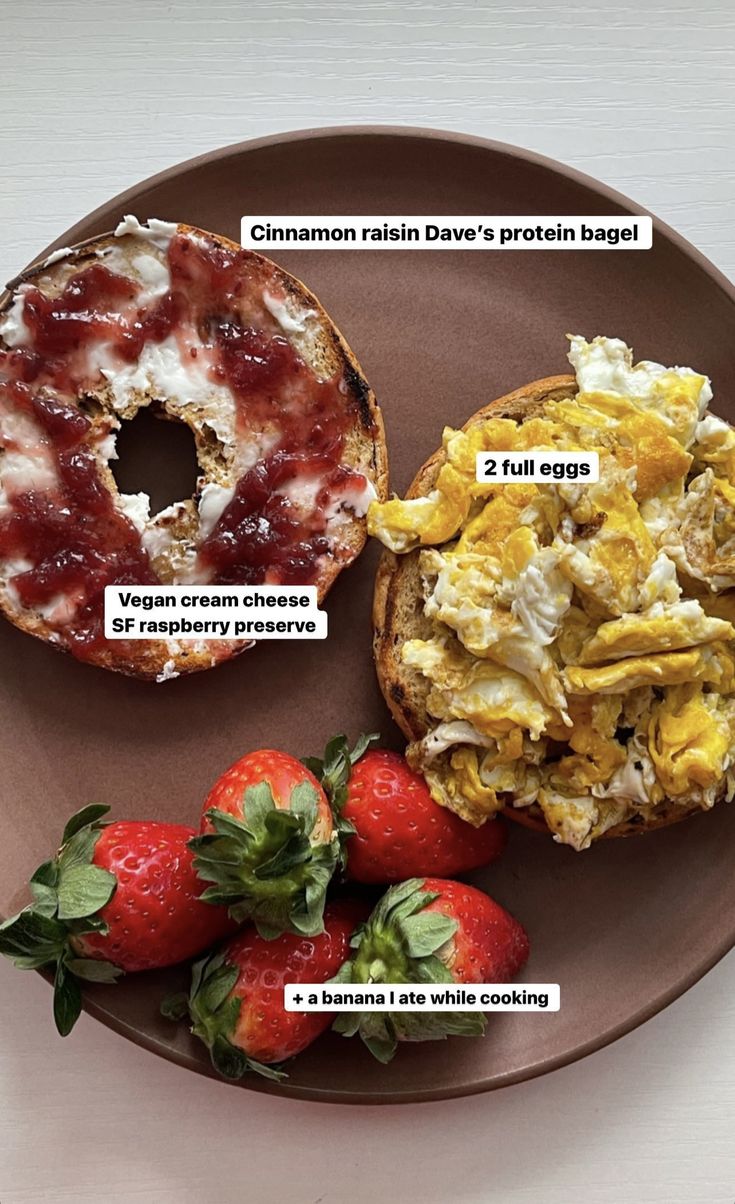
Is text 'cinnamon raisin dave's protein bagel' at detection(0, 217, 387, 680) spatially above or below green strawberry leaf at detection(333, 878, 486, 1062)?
above

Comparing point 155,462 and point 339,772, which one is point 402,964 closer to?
point 339,772

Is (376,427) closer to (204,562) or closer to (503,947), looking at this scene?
(204,562)

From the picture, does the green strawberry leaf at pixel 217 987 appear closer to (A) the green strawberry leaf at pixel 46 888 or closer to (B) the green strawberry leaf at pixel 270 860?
(B) the green strawberry leaf at pixel 270 860

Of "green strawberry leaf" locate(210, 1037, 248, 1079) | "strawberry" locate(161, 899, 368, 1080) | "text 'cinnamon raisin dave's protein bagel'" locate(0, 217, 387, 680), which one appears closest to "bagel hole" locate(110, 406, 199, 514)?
"text 'cinnamon raisin dave's protein bagel'" locate(0, 217, 387, 680)

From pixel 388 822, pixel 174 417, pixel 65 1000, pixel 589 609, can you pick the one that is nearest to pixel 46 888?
pixel 65 1000

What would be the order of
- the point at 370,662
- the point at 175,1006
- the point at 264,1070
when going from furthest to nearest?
the point at 370,662 < the point at 175,1006 < the point at 264,1070

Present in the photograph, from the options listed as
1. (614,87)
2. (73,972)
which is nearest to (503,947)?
(73,972)

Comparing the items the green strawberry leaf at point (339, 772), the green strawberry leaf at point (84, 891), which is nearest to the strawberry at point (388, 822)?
the green strawberry leaf at point (339, 772)

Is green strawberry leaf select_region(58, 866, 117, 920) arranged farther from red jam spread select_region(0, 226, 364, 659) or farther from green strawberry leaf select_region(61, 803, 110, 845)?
red jam spread select_region(0, 226, 364, 659)
